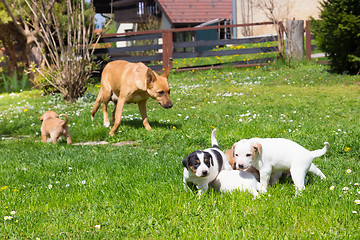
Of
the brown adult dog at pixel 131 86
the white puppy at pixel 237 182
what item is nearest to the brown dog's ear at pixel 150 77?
the brown adult dog at pixel 131 86

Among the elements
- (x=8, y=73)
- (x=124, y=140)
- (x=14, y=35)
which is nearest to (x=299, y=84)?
(x=124, y=140)

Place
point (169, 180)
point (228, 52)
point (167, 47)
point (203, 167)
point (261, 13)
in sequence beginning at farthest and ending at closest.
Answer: point (261, 13)
point (228, 52)
point (167, 47)
point (169, 180)
point (203, 167)

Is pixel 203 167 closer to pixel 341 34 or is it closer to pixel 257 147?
pixel 257 147

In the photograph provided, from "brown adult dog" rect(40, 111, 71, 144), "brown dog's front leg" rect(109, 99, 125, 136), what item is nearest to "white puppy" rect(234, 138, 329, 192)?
"brown dog's front leg" rect(109, 99, 125, 136)

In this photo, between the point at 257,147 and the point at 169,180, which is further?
the point at 169,180

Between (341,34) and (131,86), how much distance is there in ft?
31.8

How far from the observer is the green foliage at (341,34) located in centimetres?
1351

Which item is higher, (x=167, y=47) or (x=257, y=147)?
(x=167, y=47)

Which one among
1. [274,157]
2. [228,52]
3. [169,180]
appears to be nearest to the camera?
[274,157]

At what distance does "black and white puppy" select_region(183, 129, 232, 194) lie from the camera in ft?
12.5

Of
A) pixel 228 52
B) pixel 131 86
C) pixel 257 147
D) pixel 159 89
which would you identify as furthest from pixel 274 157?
pixel 228 52

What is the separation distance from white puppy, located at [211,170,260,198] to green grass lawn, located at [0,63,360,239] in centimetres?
16

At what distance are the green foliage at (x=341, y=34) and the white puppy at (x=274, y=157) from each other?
1078 centimetres

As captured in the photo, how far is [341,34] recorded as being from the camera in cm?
1391
